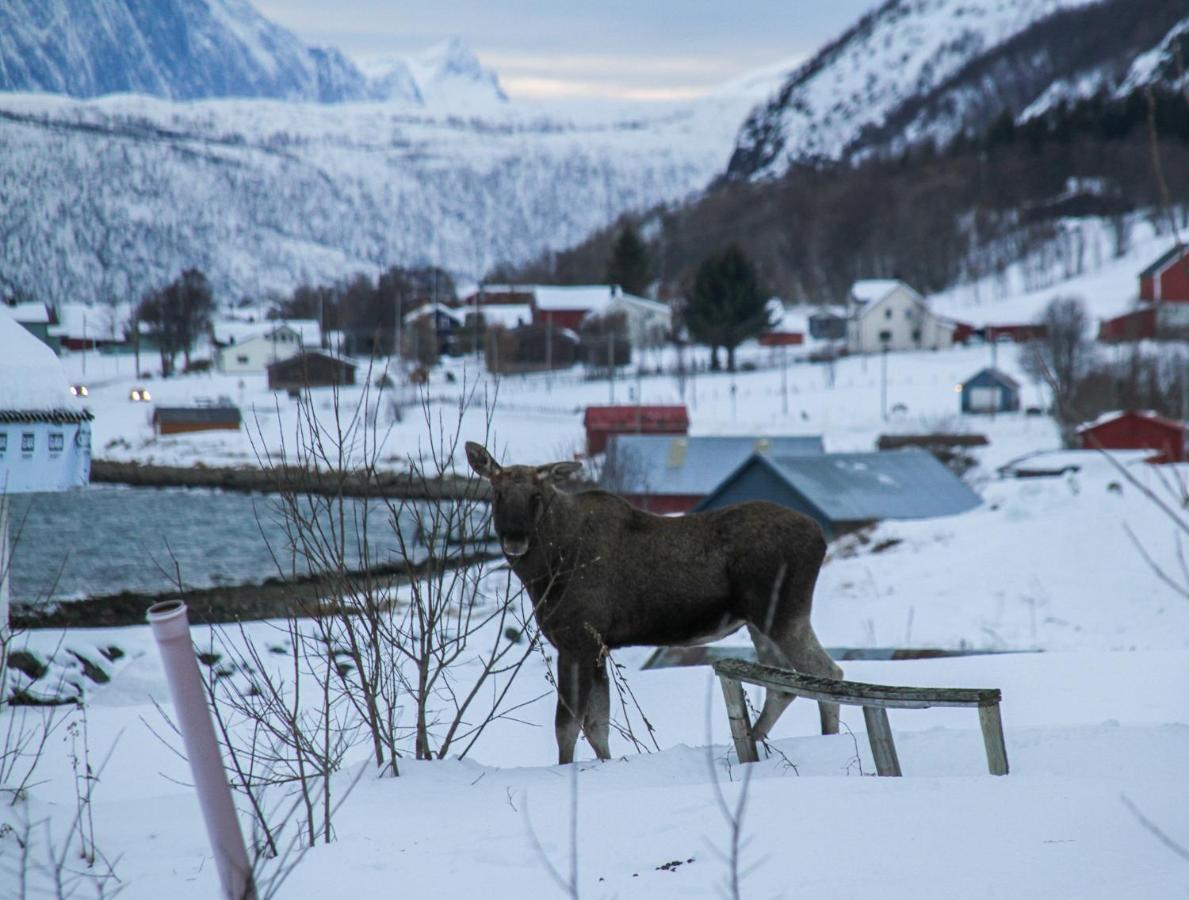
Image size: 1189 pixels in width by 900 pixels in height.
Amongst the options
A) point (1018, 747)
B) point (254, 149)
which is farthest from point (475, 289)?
point (1018, 747)

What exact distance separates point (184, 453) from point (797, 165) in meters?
143

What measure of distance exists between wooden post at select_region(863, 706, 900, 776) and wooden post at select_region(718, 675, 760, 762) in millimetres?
775

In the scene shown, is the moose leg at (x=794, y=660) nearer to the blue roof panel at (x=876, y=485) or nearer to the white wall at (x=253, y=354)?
the blue roof panel at (x=876, y=485)

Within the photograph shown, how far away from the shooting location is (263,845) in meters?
5.51

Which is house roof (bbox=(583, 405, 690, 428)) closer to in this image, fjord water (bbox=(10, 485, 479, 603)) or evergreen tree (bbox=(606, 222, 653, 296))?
fjord water (bbox=(10, 485, 479, 603))

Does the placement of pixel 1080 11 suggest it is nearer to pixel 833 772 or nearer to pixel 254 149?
pixel 254 149

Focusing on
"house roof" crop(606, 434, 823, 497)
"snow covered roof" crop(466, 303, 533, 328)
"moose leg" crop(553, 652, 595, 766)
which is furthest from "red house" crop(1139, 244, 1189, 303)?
"moose leg" crop(553, 652, 595, 766)

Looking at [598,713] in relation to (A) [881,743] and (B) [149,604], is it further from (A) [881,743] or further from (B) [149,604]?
(B) [149,604]

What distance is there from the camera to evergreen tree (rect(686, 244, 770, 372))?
239ft

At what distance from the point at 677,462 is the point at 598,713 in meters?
28.2

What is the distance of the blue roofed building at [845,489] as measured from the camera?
28.5 m

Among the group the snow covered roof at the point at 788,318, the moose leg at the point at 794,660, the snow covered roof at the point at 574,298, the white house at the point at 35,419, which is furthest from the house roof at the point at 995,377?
the moose leg at the point at 794,660

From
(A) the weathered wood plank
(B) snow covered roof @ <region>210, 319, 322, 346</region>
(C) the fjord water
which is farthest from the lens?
(B) snow covered roof @ <region>210, 319, 322, 346</region>

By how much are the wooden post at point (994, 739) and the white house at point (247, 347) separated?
48.1 meters
